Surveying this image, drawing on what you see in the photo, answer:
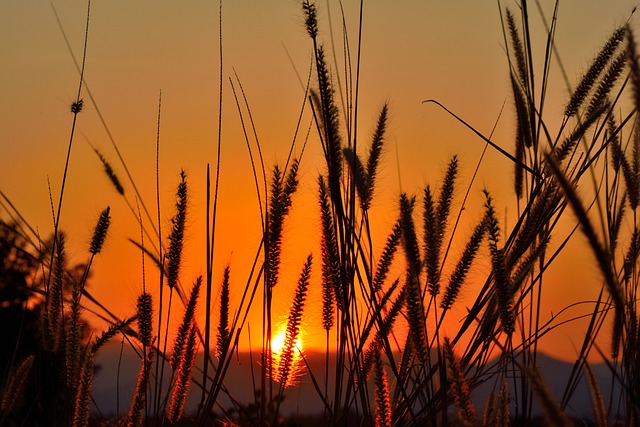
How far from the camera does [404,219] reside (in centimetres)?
201

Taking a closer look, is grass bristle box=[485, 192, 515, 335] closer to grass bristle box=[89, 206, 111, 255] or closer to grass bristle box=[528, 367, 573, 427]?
grass bristle box=[528, 367, 573, 427]

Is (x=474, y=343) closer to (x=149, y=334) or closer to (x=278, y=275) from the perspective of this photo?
(x=278, y=275)

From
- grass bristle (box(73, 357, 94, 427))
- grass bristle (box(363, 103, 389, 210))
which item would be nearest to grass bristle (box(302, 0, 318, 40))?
grass bristle (box(363, 103, 389, 210))

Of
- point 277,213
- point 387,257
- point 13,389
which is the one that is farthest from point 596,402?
point 13,389

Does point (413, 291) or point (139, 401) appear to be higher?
point (413, 291)

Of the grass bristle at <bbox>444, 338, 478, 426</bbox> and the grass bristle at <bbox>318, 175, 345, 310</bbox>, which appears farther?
the grass bristle at <bbox>318, 175, 345, 310</bbox>

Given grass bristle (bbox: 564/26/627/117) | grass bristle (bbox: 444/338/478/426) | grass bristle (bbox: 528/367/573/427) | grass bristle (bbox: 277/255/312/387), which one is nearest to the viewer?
grass bristle (bbox: 528/367/573/427)

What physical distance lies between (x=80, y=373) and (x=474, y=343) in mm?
1016

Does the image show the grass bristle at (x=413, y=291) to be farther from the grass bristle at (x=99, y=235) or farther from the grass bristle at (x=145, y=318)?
the grass bristle at (x=99, y=235)

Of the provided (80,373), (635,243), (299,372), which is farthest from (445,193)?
(80,373)

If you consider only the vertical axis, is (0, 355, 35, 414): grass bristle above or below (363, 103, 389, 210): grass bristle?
below

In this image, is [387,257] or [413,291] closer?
[413,291]

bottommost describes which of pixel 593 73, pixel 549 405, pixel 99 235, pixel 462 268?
pixel 549 405

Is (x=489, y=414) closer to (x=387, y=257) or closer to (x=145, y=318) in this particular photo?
(x=387, y=257)
